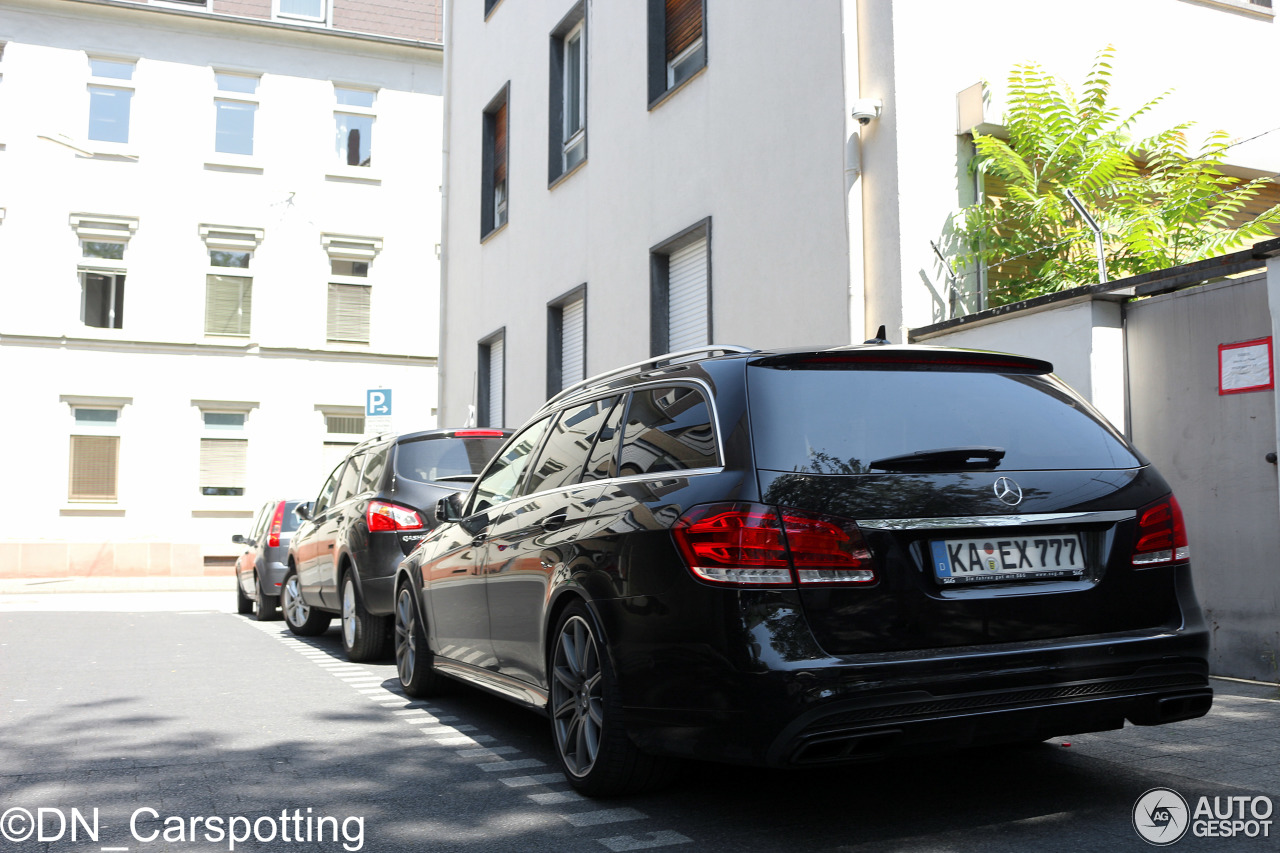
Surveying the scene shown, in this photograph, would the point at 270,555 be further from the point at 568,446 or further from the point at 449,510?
the point at 568,446

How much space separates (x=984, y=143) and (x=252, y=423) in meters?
22.4

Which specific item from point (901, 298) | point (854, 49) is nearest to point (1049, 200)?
point (901, 298)

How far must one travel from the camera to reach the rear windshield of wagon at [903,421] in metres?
4.05

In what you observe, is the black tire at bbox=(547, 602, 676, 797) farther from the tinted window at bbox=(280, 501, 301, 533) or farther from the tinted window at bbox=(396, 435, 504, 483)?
the tinted window at bbox=(280, 501, 301, 533)

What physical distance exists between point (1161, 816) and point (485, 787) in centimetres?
256

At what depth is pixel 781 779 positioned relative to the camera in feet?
16.5

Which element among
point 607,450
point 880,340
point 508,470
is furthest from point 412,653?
point 880,340

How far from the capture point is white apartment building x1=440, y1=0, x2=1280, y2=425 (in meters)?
10.1

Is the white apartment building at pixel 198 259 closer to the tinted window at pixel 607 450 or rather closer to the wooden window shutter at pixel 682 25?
the wooden window shutter at pixel 682 25

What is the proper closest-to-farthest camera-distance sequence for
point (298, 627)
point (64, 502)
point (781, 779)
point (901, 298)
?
1. point (781, 779)
2. point (901, 298)
3. point (298, 627)
4. point (64, 502)

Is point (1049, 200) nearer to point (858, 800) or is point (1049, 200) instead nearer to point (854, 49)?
point (854, 49)

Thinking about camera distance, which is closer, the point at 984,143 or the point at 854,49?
the point at 984,143

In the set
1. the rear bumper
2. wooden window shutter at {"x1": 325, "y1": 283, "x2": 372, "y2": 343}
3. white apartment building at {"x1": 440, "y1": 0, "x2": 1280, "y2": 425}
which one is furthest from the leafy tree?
wooden window shutter at {"x1": 325, "y1": 283, "x2": 372, "y2": 343}

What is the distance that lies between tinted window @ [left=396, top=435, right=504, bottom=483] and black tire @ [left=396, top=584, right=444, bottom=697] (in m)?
1.71
